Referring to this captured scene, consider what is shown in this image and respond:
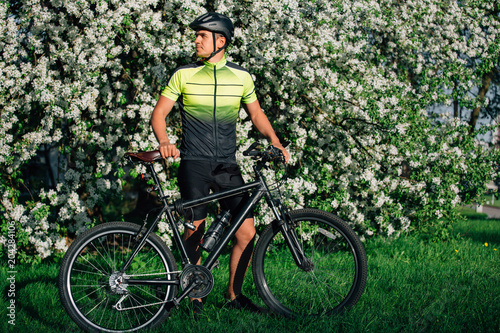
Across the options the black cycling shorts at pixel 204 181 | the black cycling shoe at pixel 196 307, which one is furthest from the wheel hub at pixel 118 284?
the black cycling shorts at pixel 204 181

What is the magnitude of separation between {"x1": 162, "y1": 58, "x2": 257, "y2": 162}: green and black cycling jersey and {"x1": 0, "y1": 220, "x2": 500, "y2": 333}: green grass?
1262 mm

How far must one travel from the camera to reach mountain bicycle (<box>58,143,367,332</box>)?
3.08 m

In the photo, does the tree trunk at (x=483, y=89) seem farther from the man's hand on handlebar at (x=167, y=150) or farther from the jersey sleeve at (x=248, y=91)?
the man's hand on handlebar at (x=167, y=150)

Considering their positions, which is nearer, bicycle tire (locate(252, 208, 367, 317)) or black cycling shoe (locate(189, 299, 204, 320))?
bicycle tire (locate(252, 208, 367, 317))

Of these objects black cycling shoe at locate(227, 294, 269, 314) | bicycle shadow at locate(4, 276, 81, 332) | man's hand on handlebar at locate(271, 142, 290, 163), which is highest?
man's hand on handlebar at locate(271, 142, 290, 163)

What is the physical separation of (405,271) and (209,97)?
9.36 feet

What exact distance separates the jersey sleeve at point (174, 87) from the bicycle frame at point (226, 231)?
0.57 m

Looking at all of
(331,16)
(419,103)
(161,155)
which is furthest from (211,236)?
(419,103)

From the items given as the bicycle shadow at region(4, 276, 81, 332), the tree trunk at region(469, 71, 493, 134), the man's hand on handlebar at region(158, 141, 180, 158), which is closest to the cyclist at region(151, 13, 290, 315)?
the man's hand on handlebar at region(158, 141, 180, 158)

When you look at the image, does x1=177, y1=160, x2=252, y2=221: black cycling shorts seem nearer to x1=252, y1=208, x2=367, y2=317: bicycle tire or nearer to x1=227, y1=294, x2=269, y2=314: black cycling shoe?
x1=252, y1=208, x2=367, y2=317: bicycle tire

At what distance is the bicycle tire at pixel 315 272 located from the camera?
3.18 m

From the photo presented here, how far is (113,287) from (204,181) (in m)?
1.02

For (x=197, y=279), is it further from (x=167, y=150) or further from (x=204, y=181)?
(x=167, y=150)

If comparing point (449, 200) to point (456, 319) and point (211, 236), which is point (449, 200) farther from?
point (211, 236)
